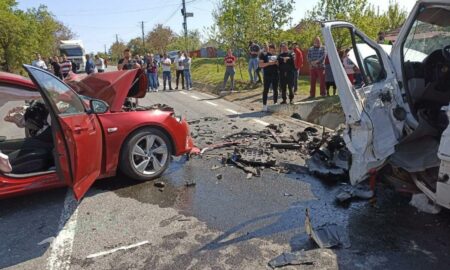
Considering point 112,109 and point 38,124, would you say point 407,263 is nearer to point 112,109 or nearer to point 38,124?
point 112,109

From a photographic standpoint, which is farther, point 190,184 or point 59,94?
point 190,184

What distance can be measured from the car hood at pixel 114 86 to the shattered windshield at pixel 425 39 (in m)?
3.35

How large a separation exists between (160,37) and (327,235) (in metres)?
63.2

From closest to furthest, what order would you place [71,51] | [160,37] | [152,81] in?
[152,81] → [71,51] → [160,37]

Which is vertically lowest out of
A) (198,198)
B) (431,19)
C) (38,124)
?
(198,198)

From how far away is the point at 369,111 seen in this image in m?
3.96

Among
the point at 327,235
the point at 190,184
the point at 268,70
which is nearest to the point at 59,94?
the point at 190,184

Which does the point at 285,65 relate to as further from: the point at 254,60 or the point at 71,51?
the point at 71,51

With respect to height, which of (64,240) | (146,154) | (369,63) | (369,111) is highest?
(369,63)

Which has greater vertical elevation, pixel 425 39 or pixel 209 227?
pixel 425 39

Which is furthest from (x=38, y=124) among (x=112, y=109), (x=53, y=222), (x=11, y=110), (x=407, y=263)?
(x=407, y=263)

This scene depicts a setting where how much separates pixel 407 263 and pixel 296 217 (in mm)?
1166

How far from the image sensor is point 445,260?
312cm

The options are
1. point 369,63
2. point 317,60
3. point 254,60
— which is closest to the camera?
point 369,63
